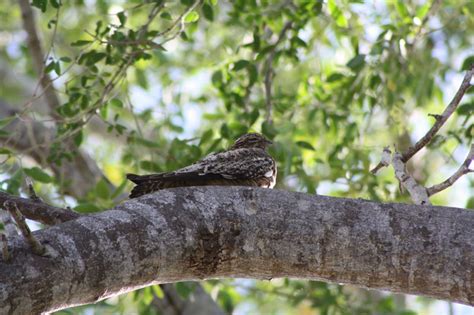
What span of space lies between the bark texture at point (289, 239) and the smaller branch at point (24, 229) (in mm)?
261

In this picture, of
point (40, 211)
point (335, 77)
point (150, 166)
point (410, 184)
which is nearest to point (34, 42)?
point (150, 166)

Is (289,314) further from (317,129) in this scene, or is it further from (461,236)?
(461,236)

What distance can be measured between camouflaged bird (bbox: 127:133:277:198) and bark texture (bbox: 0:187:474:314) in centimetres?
74

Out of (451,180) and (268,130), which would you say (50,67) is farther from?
(451,180)

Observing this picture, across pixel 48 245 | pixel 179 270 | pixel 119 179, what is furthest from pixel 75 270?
pixel 119 179

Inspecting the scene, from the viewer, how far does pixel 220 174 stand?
164 inches

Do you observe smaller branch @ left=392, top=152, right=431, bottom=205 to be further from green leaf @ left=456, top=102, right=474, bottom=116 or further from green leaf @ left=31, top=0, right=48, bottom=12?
green leaf @ left=31, top=0, right=48, bottom=12

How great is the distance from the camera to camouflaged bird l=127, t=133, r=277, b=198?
391cm

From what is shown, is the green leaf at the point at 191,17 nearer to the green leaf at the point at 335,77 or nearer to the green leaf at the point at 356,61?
the green leaf at the point at 356,61

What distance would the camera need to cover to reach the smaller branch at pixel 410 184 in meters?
3.64

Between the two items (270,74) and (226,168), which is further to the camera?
(270,74)

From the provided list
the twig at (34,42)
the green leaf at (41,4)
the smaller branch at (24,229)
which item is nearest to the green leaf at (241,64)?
the green leaf at (41,4)

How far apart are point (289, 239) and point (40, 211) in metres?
1.04

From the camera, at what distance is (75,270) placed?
2639 mm
